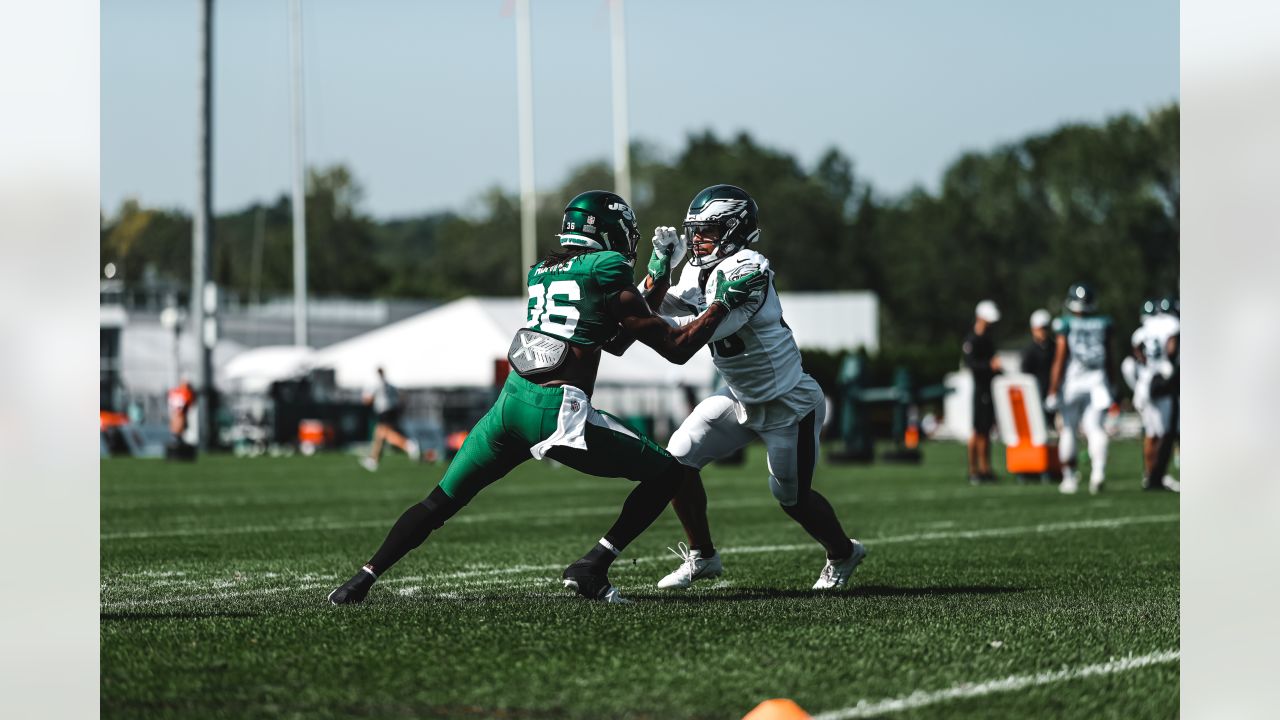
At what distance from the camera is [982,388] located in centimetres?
1761

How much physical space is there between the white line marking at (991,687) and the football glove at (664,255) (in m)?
2.41

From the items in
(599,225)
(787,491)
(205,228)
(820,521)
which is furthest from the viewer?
(205,228)

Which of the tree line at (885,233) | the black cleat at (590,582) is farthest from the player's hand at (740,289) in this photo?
the tree line at (885,233)

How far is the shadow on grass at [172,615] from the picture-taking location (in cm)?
588

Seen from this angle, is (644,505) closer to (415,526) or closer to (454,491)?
(454,491)

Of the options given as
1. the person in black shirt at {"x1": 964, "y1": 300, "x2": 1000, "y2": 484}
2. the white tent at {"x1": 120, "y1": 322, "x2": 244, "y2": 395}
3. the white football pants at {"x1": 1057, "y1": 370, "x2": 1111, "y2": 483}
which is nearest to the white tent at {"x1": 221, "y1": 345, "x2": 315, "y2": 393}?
the white tent at {"x1": 120, "y1": 322, "x2": 244, "y2": 395}

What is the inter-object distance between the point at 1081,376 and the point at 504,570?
9.26 m

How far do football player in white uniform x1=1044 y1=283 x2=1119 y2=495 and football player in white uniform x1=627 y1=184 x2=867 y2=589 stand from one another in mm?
9122

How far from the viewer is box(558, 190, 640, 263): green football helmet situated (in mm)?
6230

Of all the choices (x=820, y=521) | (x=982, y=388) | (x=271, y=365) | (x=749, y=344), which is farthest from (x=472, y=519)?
(x=271, y=365)

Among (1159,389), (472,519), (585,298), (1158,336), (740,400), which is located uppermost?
(585,298)

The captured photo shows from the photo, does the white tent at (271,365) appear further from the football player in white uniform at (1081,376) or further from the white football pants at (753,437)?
the white football pants at (753,437)
